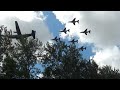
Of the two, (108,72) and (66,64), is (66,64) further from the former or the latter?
(108,72)

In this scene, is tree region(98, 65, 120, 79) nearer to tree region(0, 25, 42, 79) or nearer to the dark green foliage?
the dark green foliage

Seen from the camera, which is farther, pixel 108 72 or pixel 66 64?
pixel 108 72

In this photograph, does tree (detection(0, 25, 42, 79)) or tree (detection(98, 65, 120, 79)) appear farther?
tree (detection(98, 65, 120, 79))

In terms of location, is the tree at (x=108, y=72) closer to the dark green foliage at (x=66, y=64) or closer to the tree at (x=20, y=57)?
the dark green foliage at (x=66, y=64)

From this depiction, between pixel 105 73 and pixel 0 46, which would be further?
pixel 105 73

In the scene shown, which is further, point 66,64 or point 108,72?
point 108,72

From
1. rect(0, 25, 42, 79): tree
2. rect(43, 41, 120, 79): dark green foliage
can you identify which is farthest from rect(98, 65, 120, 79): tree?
rect(0, 25, 42, 79): tree

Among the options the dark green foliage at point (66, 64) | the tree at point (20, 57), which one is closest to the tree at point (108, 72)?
the dark green foliage at point (66, 64)

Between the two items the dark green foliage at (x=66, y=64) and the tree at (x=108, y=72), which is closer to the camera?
the dark green foliage at (x=66, y=64)

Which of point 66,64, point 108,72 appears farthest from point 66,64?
point 108,72
